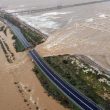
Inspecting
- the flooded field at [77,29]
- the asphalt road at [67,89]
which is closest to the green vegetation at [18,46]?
the flooded field at [77,29]

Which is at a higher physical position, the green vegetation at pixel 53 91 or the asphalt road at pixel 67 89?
the asphalt road at pixel 67 89

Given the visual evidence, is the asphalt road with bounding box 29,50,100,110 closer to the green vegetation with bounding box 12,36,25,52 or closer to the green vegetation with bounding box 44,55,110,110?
the green vegetation with bounding box 44,55,110,110

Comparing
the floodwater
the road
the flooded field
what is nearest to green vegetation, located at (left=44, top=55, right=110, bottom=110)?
the road

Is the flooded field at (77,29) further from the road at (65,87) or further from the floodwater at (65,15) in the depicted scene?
the road at (65,87)

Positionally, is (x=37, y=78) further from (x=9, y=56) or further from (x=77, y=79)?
(x=9, y=56)

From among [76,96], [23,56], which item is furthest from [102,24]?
[76,96]
